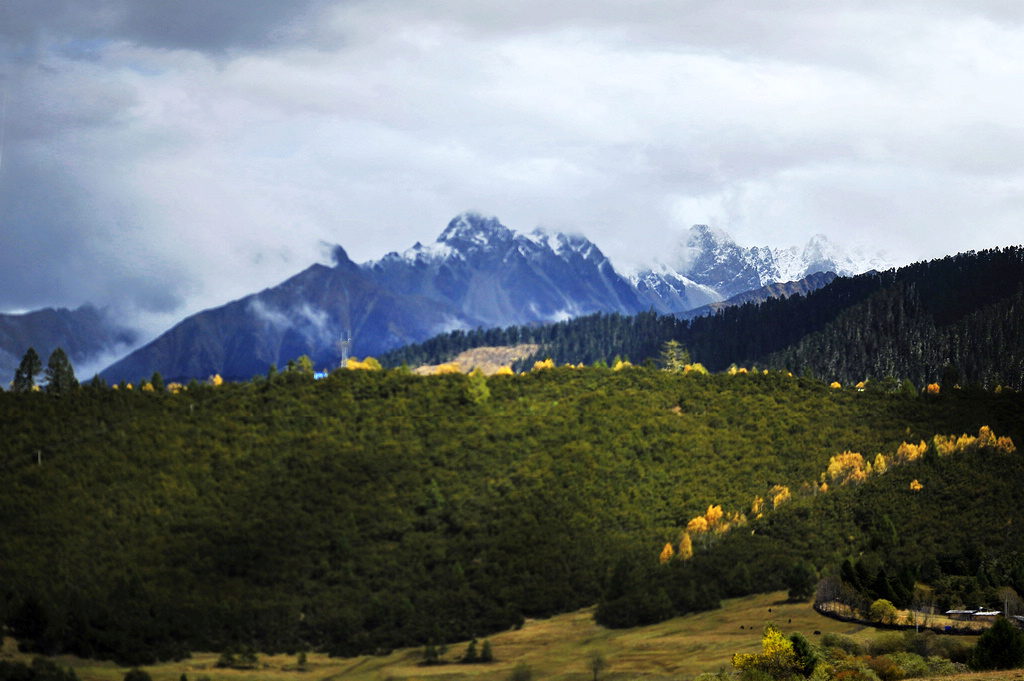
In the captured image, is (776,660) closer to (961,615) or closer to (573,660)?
(961,615)

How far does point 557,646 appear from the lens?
19912cm

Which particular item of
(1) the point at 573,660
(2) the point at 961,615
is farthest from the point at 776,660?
(1) the point at 573,660

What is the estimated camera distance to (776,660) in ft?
458

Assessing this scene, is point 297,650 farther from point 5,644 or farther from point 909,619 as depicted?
point 909,619

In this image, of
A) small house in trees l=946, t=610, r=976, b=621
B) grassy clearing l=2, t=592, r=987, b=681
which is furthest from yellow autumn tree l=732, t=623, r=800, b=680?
small house in trees l=946, t=610, r=976, b=621

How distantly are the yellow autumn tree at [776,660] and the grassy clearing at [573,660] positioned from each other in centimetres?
2526

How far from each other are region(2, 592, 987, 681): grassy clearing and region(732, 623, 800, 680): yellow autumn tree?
25.3 m

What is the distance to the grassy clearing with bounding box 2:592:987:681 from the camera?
177m

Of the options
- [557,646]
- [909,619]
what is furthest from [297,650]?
[909,619]

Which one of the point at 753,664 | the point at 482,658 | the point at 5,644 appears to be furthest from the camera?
the point at 482,658

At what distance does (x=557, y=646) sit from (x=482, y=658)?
12.8 m

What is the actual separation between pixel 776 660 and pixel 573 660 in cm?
5619

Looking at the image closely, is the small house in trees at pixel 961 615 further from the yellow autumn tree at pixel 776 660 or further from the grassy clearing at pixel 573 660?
the yellow autumn tree at pixel 776 660

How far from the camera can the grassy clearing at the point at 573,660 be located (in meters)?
177
